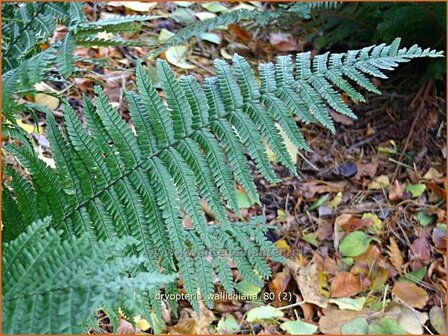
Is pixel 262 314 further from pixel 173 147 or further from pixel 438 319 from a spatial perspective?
pixel 173 147

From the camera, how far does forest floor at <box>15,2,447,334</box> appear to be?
1.65 m

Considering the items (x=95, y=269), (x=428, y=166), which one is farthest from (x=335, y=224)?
(x=95, y=269)

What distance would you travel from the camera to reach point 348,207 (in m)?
1.94

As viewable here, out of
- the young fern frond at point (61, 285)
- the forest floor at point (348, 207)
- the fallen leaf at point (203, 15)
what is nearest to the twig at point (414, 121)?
the forest floor at point (348, 207)

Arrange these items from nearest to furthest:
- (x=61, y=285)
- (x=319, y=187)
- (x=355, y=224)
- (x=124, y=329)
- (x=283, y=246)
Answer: (x=61, y=285) → (x=124, y=329) → (x=283, y=246) → (x=355, y=224) → (x=319, y=187)

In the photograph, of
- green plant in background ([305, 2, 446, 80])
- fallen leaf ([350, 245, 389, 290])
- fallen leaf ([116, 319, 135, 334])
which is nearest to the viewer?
fallen leaf ([116, 319, 135, 334])

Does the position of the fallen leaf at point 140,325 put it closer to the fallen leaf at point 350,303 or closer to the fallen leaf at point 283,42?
the fallen leaf at point 350,303

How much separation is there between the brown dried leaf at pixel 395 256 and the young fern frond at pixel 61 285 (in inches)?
46.6

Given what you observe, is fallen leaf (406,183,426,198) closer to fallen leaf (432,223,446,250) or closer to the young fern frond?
fallen leaf (432,223,446,250)

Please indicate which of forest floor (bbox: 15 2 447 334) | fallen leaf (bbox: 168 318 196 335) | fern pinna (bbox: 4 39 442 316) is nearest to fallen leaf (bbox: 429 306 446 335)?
forest floor (bbox: 15 2 447 334)

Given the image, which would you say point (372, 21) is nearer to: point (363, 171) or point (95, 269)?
point (363, 171)

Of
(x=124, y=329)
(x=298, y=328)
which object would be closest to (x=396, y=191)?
(x=298, y=328)

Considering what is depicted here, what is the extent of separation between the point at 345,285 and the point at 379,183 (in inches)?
17.6

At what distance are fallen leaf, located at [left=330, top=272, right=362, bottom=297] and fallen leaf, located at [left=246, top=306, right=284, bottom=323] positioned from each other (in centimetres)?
17
